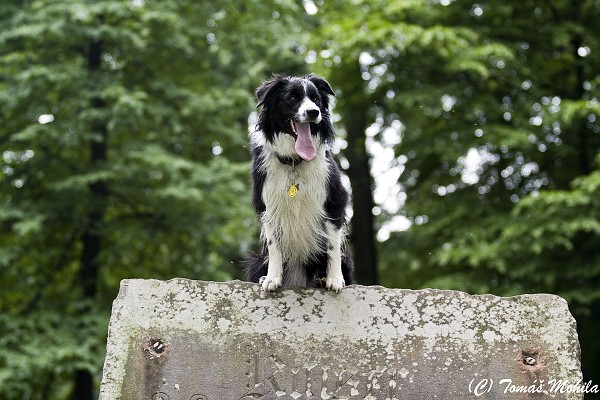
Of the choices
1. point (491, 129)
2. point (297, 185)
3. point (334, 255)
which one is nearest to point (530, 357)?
point (334, 255)

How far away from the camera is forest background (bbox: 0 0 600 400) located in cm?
995

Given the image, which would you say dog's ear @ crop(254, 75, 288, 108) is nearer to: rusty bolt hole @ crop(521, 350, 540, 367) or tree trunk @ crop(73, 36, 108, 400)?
rusty bolt hole @ crop(521, 350, 540, 367)

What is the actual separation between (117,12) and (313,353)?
7497mm

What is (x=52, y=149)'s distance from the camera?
37.9 ft

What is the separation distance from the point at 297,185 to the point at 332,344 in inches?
39.7

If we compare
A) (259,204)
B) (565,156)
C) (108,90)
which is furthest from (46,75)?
(565,156)

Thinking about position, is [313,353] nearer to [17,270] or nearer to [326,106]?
[326,106]

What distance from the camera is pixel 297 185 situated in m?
4.79

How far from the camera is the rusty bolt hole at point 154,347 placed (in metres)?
4.54

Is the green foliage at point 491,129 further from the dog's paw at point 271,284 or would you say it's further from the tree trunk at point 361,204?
the dog's paw at point 271,284

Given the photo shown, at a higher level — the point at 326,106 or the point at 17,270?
the point at 326,106

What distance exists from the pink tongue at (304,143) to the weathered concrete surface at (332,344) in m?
0.85

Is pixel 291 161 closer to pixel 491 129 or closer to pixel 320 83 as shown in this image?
pixel 320 83

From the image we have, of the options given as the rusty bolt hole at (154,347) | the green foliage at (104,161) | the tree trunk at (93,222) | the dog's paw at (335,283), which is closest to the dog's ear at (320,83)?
the dog's paw at (335,283)
